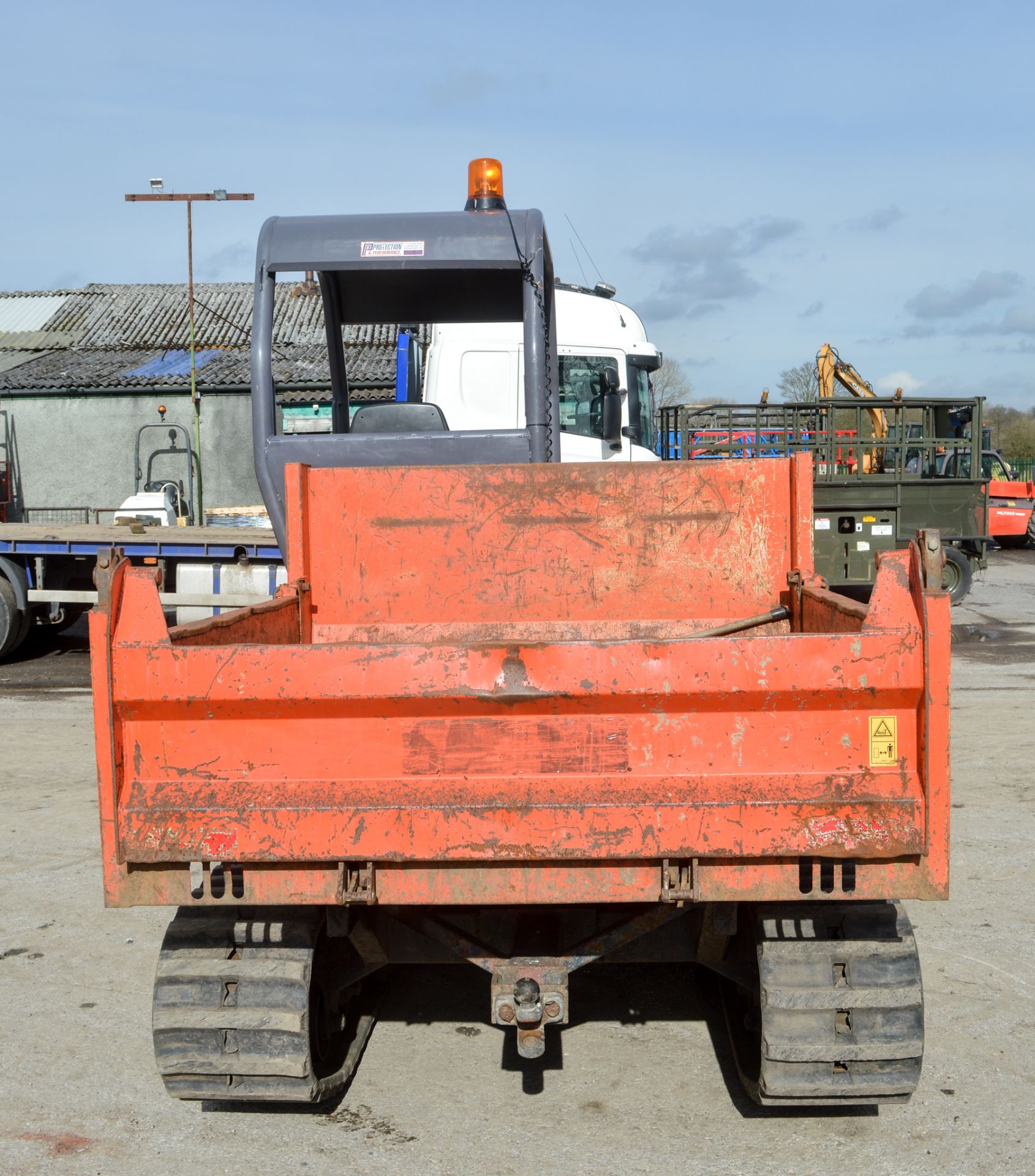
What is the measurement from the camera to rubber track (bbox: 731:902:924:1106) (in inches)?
119

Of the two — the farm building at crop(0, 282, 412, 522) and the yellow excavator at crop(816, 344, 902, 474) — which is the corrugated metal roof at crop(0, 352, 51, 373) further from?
the yellow excavator at crop(816, 344, 902, 474)

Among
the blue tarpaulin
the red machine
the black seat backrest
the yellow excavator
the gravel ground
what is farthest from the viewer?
the red machine

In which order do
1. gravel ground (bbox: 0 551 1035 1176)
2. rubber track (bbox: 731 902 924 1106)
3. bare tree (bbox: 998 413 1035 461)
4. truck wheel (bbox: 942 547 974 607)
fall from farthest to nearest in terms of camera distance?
bare tree (bbox: 998 413 1035 461), truck wheel (bbox: 942 547 974 607), gravel ground (bbox: 0 551 1035 1176), rubber track (bbox: 731 902 924 1106)

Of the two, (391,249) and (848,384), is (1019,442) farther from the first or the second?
(391,249)

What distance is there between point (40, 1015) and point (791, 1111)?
101 inches

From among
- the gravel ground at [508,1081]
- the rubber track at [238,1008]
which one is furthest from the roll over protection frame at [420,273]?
the rubber track at [238,1008]

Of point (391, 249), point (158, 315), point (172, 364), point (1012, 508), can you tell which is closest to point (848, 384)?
point (1012, 508)

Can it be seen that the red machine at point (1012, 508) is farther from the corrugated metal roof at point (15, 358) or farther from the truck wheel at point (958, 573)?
the corrugated metal roof at point (15, 358)

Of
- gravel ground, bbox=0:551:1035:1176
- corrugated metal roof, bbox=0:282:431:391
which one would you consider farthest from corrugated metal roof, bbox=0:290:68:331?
gravel ground, bbox=0:551:1035:1176

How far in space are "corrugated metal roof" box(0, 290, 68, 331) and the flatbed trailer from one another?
61.5ft

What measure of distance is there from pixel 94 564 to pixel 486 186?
8.53 m

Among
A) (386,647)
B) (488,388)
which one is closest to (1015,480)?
(488,388)

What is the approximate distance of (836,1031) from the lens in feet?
10.00

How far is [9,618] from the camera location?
496 inches
